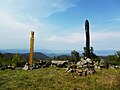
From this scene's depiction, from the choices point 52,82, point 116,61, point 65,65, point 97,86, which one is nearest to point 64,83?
point 52,82

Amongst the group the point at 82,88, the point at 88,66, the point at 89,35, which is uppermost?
the point at 89,35

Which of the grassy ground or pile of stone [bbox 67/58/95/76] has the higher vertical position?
pile of stone [bbox 67/58/95/76]

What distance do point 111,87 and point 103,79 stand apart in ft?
6.58

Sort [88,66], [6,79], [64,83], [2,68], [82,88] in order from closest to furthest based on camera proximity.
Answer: [82,88] → [64,83] → [6,79] → [88,66] → [2,68]

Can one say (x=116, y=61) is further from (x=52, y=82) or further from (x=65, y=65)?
(x=52, y=82)

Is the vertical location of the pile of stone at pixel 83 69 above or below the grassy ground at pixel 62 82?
above

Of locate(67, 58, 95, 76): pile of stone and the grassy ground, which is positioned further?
locate(67, 58, 95, 76): pile of stone

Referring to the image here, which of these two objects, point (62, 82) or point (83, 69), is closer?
point (62, 82)

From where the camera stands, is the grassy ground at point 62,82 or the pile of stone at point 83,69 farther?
the pile of stone at point 83,69

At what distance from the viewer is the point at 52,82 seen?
17562 mm

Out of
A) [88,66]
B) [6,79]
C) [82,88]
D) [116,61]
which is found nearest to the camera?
[82,88]

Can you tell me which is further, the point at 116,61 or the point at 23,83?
the point at 116,61

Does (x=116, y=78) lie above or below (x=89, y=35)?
below

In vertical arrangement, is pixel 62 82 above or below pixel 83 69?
below
